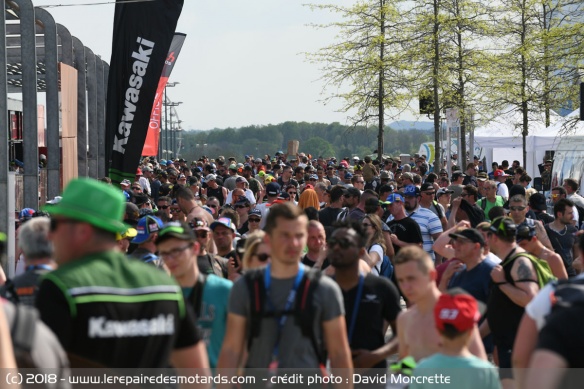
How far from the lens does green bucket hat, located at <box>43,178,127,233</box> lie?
395 cm

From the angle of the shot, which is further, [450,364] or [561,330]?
[450,364]

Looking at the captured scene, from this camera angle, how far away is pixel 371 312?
6898mm

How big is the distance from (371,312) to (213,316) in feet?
3.86

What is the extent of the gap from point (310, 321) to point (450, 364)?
0.71 metres

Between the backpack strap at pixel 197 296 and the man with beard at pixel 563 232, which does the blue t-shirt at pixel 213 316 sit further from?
the man with beard at pixel 563 232

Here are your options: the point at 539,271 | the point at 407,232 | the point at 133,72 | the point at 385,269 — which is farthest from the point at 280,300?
the point at 133,72

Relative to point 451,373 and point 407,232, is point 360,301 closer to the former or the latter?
point 451,373

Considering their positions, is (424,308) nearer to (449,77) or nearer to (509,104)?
(449,77)

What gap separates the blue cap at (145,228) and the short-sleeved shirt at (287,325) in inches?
138

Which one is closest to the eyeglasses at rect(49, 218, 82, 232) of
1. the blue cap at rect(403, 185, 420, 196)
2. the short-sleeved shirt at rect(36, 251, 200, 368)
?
the short-sleeved shirt at rect(36, 251, 200, 368)

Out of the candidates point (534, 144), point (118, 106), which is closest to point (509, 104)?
point (534, 144)

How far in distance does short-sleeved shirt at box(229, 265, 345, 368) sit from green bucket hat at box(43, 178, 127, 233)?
4.83 ft

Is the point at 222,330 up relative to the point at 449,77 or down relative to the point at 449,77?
down

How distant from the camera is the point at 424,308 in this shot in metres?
6.13
